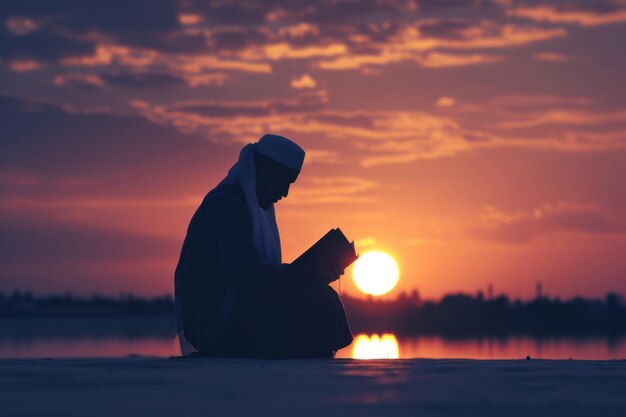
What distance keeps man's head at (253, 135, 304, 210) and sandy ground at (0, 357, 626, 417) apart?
206cm

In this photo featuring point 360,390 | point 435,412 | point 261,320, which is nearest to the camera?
point 435,412

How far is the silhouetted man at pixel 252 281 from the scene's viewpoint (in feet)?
28.7

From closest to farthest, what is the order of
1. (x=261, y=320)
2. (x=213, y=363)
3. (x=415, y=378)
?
(x=415, y=378) → (x=213, y=363) → (x=261, y=320)

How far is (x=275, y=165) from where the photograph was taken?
9.17 meters

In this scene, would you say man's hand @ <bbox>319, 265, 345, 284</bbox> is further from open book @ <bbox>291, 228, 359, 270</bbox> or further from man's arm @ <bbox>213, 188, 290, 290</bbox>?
man's arm @ <bbox>213, 188, 290, 290</bbox>

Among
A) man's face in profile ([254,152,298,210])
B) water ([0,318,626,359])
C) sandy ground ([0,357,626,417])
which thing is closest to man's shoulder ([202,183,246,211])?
man's face in profile ([254,152,298,210])

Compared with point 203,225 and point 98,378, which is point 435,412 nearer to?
point 98,378

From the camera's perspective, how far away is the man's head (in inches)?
360

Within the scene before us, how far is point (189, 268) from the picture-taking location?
9.23 m

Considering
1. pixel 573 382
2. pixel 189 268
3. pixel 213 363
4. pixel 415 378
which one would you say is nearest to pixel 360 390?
pixel 415 378

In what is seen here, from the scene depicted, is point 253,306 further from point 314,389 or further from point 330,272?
point 314,389

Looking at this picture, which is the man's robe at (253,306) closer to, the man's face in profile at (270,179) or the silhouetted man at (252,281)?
the silhouetted man at (252,281)

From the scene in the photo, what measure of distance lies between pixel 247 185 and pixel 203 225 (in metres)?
0.46

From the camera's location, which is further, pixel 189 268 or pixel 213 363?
pixel 189 268
